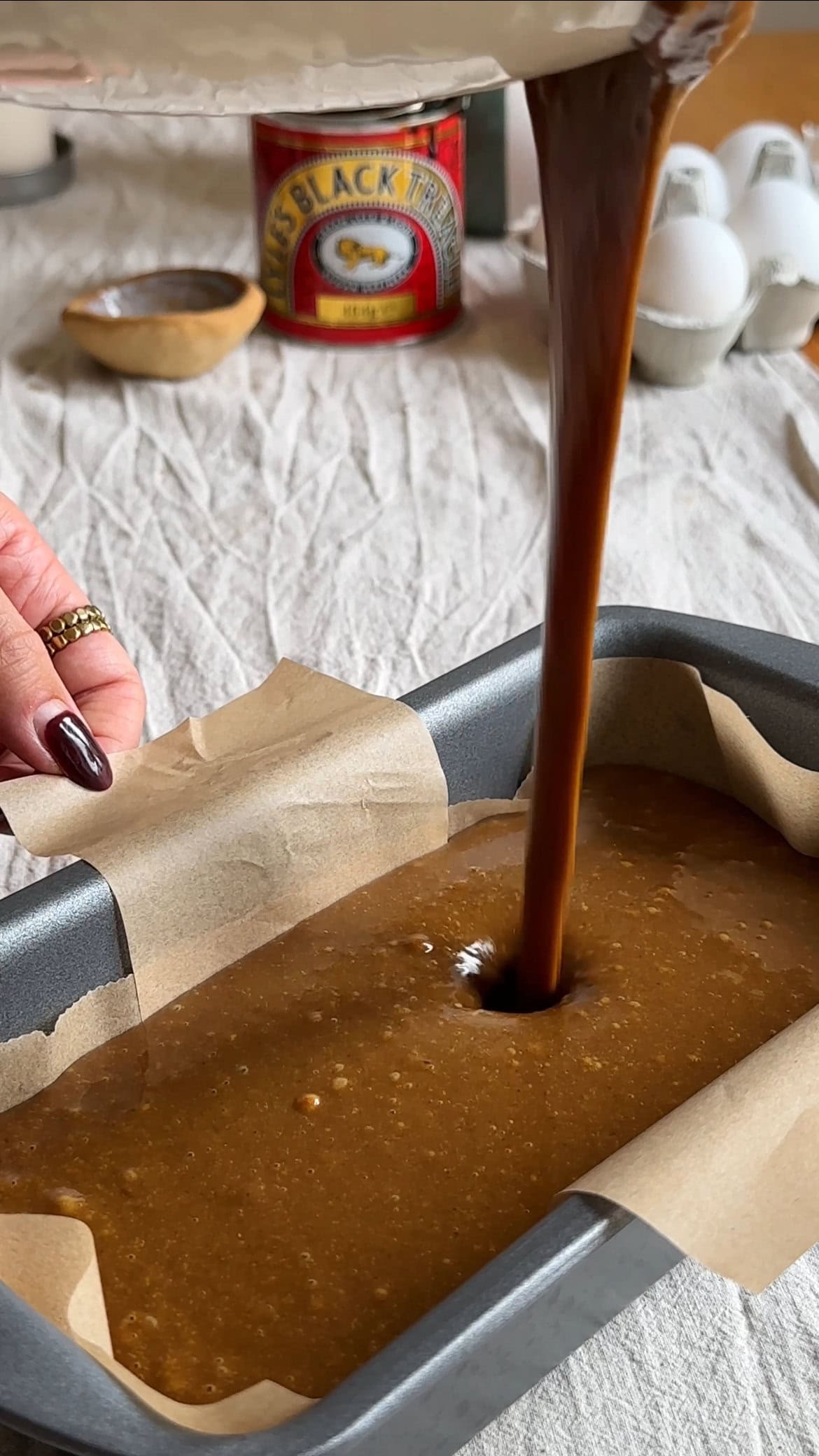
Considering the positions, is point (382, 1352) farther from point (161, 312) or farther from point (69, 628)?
point (161, 312)

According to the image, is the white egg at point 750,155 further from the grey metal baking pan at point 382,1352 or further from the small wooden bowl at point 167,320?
the grey metal baking pan at point 382,1352

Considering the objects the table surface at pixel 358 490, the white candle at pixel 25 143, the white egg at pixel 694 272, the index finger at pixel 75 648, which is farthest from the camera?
the white candle at pixel 25 143

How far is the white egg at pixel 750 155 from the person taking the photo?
3.81ft

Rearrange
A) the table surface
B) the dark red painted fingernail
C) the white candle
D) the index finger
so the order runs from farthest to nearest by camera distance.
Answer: the white candle, the table surface, the index finger, the dark red painted fingernail

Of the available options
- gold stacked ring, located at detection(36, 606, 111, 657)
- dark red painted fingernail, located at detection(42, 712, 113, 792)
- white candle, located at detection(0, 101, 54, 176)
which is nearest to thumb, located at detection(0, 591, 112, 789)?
dark red painted fingernail, located at detection(42, 712, 113, 792)

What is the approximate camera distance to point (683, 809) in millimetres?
675

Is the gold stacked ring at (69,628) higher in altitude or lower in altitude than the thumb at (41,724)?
lower

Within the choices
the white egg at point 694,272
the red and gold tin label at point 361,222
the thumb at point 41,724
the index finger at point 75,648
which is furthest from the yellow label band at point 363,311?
the thumb at point 41,724

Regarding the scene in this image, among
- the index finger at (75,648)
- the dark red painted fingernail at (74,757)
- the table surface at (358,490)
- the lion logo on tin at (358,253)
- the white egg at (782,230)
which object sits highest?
the white egg at (782,230)

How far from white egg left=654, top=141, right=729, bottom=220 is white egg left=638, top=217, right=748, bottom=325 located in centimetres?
5

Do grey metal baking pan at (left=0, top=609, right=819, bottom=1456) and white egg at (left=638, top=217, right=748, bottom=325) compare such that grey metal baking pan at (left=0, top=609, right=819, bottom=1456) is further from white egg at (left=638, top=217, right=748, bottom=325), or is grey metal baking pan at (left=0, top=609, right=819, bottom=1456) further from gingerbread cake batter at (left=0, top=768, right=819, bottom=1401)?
white egg at (left=638, top=217, right=748, bottom=325)

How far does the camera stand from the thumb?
614 millimetres

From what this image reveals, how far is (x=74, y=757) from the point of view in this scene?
0.61 m

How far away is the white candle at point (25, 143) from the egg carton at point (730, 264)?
16.6 inches
